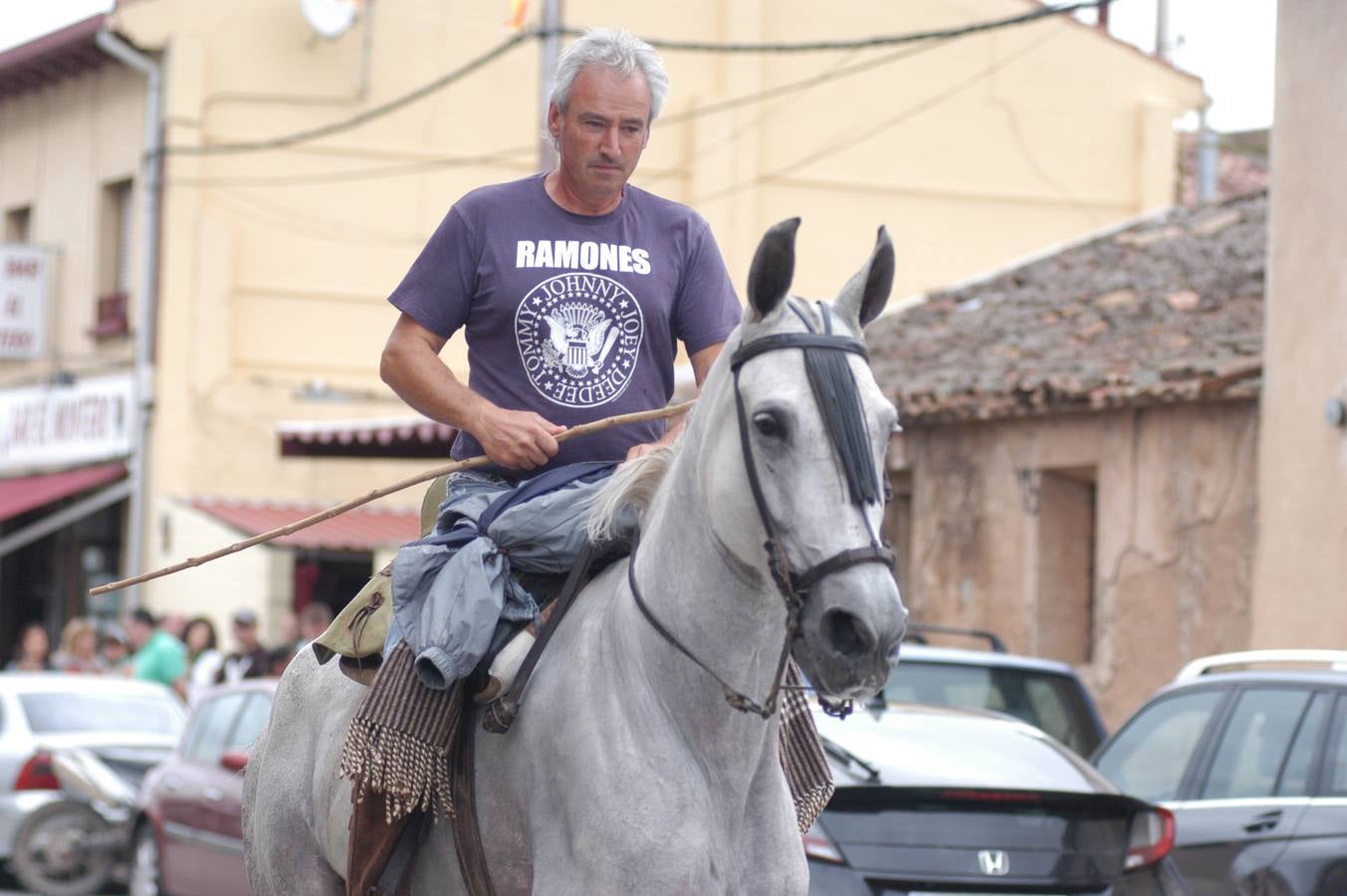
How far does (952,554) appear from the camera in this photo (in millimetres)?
18891

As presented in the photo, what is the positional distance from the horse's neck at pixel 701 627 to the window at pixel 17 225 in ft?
89.5

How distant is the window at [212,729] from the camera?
1401 cm

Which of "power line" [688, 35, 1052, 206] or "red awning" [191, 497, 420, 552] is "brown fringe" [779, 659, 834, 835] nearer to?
"red awning" [191, 497, 420, 552]

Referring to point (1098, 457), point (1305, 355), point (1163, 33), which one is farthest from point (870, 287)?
point (1163, 33)

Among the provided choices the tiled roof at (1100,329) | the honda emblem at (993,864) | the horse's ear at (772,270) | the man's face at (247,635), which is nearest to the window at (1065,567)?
the tiled roof at (1100,329)

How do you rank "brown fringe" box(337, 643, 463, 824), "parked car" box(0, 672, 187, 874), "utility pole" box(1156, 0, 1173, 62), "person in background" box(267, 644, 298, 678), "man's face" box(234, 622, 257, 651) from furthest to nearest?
"utility pole" box(1156, 0, 1173, 62) < "man's face" box(234, 622, 257, 651) < "person in background" box(267, 644, 298, 678) < "parked car" box(0, 672, 187, 874) < "brown fringe" box(337, 643, 463, 824)

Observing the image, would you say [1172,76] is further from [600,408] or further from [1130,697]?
[600,408]

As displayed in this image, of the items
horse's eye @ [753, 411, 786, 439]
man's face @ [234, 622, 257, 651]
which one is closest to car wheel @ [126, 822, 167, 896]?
man's face @ [234, 622, 257, 651]

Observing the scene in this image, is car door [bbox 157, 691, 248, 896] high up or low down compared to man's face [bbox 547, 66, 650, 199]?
down

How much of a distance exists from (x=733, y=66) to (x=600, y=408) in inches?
933

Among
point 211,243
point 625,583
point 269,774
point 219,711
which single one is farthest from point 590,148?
point 211,243

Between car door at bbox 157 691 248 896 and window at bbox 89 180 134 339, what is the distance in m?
14.5

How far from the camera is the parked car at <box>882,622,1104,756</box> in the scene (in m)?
10.3

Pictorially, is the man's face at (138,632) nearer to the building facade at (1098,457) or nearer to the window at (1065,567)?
the building facade at (1098,457)
